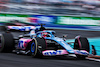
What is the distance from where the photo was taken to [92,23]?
773 inches

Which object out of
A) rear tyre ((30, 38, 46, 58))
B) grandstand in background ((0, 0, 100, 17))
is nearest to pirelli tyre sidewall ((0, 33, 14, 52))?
rear tyre ((30, 38, 46, 58))

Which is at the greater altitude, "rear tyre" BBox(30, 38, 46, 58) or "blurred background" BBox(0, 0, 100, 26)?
"blurred background" BBox(0, 0, 100, 26)

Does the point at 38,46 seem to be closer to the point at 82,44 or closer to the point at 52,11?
the point at 82,44

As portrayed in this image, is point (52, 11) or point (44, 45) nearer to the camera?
point (44, 45)

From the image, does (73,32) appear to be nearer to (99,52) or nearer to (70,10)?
(70,10)

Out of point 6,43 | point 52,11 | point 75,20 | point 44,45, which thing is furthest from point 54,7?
point 44,45

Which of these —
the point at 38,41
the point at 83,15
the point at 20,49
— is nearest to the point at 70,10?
the point at 83,15

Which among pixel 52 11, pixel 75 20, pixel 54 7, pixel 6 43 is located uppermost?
pixel 54 7

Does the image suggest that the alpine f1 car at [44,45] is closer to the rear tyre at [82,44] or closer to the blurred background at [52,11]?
the rear tyre at [82,44]

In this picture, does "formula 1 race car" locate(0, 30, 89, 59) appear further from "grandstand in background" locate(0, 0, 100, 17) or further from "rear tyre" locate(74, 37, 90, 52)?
"grandstand in background" locate(0, 0, 100, 17)

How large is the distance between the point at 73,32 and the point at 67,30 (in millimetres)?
725

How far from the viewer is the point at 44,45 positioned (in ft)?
26.3

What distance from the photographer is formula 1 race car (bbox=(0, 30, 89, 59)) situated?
794 centimetres

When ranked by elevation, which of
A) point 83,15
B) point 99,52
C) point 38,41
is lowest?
point 99,52
